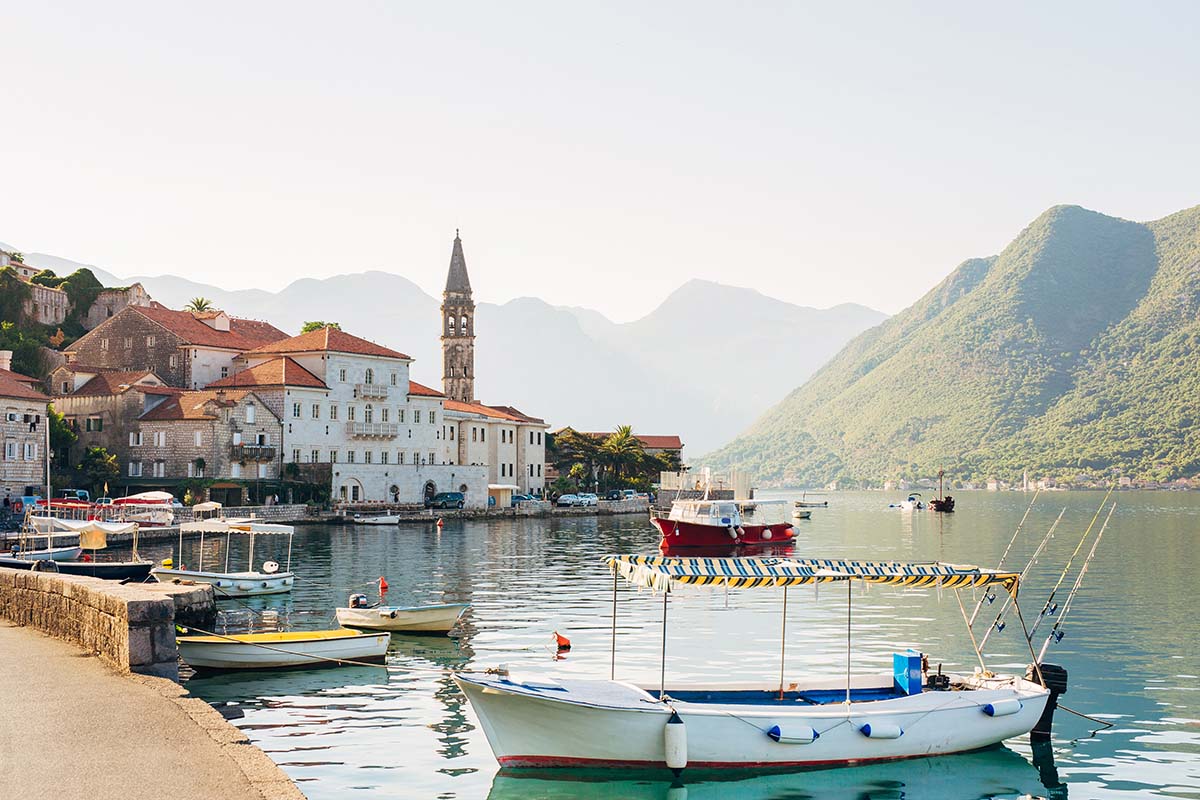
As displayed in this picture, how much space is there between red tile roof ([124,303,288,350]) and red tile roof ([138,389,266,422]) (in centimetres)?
988

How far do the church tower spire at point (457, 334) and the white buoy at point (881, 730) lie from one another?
116m

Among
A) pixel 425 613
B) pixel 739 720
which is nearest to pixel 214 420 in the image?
pixel 425 613

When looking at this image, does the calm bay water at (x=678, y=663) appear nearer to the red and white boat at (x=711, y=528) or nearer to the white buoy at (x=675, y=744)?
the white buoy at (x=675, y=744)

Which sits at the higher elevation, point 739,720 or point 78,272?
point 78,272

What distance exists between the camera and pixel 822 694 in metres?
22.3

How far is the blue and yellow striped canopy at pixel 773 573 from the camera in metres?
21.2

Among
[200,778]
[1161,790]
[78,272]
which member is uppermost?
[78,272]

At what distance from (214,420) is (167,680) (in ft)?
260

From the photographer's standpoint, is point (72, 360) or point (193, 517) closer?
point (193, 517)

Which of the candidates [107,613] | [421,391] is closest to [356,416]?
[421,391]

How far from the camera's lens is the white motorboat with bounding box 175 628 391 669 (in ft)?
88.4

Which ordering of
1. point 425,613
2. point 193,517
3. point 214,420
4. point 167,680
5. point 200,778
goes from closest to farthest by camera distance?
point 200,778
point 167,680
point 425,613
point 193,517
point 214,420

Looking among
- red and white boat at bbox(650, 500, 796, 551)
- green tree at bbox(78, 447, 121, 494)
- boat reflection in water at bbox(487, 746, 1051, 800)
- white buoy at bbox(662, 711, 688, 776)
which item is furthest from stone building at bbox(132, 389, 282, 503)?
white buoy at bbox(662, 711, 688, 776)

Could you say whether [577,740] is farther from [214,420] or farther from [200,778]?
[214,420]
